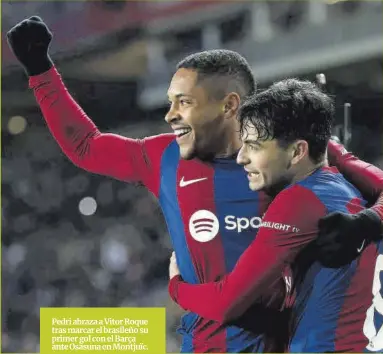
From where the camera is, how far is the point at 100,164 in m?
2.42

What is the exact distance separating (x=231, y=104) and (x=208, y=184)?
25 cm

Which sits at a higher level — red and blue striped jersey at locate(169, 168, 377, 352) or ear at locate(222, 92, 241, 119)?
ear at locate(222, 92, 241, 119)

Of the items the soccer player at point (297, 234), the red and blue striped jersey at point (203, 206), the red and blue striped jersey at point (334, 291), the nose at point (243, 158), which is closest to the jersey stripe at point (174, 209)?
the red and blue striped jersey at point (203, 206)

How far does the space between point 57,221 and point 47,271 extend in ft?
1.06

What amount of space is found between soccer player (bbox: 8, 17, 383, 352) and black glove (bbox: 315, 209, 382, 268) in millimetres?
206

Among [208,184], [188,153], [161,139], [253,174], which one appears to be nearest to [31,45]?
[161,139]

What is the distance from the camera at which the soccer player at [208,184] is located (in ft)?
7.22

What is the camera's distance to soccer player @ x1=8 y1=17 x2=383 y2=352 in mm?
2201

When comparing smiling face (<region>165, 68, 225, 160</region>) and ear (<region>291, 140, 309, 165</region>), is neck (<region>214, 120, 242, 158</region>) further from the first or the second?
ear (<region>291, 140, 309, 165</region>)

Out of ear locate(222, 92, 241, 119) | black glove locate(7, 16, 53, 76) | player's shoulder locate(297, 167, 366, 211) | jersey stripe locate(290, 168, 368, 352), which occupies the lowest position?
jersey stripe locate(290, 168, 368, 352)

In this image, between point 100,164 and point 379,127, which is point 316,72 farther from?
point 100,164

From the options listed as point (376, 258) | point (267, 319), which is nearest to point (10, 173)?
point (267, 319)

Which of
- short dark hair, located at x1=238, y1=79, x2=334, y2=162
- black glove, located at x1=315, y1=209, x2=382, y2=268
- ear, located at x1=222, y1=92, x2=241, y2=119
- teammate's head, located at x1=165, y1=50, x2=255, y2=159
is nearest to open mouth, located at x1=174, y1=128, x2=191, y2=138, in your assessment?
teammate's head, located at x1=165, y1=50, x2=255, y2=159

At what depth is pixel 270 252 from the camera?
1978 mm
